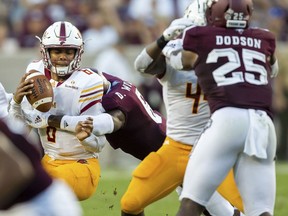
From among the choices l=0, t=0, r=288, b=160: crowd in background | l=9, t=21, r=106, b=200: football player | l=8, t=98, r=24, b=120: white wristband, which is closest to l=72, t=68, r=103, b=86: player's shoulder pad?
l=9, t=21, r=106, b=200: football player

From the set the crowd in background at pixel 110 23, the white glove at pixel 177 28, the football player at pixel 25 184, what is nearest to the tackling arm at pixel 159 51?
the white glove at pixel 177 28

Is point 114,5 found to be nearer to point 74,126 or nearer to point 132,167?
point 132,167

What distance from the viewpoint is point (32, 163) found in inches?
145

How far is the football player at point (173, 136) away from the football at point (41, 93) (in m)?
0.59

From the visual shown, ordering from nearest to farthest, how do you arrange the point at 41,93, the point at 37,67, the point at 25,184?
the point at 25,184 → the point at 41,93 → the point at 37,67

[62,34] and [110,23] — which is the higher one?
[62,34]

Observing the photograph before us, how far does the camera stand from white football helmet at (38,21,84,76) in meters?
6.06

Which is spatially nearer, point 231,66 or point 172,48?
point 231,66

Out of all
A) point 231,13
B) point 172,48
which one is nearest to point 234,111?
point 231,13

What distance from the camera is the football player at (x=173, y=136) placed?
583 centimetres

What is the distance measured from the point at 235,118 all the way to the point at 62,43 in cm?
157

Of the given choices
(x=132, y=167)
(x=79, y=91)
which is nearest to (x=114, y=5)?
(x=132, y=167)

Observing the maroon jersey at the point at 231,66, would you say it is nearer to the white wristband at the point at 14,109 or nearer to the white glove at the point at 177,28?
the white glove at the point at 177,28

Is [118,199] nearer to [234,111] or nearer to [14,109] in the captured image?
[14,109]
